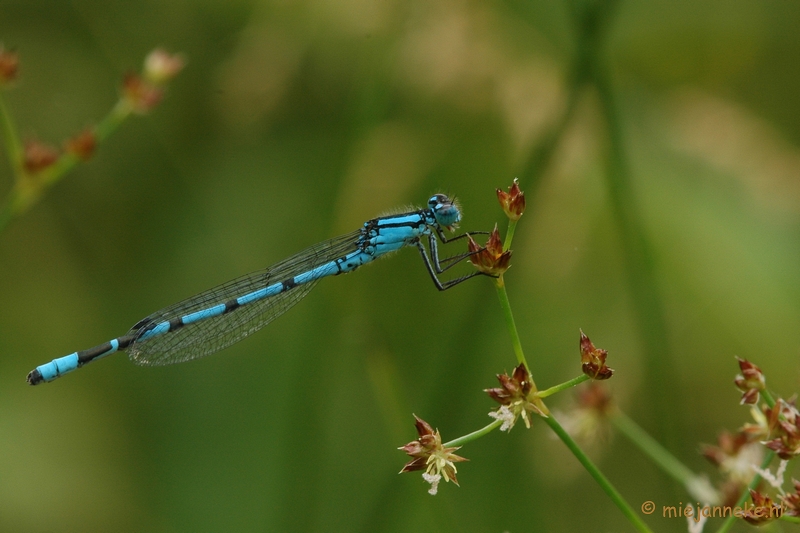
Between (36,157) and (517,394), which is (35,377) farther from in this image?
(517,394)

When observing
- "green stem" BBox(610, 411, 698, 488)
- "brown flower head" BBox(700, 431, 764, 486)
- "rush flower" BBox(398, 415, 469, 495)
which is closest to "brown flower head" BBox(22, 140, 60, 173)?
"rush flower" BBox(398, 415, 469, 495)

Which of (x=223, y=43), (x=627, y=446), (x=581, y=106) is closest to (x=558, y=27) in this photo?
(x=581, y=106)

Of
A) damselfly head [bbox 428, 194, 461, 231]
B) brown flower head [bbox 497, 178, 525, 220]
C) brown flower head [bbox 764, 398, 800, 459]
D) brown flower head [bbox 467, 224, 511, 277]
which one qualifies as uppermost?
damselfly head [bbox 428, 194, 461, 231]

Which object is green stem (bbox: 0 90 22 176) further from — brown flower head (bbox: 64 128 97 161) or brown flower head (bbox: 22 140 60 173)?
brown flower head (bbox: 64 128 97 161)

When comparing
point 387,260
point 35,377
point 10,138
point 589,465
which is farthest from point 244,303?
point 589,465

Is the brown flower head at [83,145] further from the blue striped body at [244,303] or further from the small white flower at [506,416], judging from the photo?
the small white flower at [506,416]

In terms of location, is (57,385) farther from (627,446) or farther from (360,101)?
(627,446)

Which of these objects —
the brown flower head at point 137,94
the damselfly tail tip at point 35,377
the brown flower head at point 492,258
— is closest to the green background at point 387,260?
the damselfly tail tip at point 35,377
